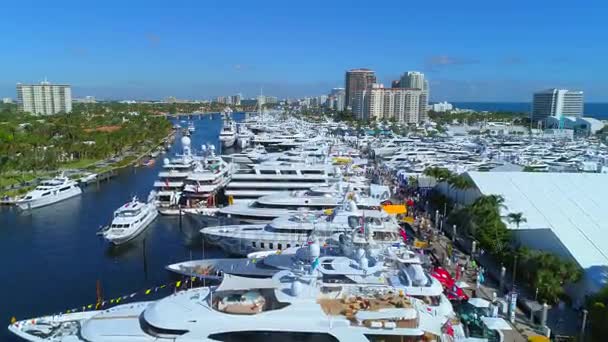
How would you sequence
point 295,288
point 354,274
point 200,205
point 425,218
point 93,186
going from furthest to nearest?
point 93,186, point 200,205, point 425,218, point 354,274, point 295,288

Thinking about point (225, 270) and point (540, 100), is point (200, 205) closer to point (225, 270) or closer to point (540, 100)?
point (225, 270)

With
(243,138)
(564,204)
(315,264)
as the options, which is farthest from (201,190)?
(243,138)

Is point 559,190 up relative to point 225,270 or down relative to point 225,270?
up

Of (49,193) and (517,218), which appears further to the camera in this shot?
(49,193)

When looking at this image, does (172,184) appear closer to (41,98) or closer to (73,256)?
(73,256)

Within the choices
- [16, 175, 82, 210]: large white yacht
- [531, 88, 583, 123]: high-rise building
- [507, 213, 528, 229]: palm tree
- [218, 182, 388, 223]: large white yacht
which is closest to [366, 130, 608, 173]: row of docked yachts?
[218, 182, 388, 223]: large white yacht

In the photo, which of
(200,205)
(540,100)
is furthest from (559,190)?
(540,100)

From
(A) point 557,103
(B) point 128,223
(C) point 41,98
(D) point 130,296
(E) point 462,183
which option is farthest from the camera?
(C) point 41,98

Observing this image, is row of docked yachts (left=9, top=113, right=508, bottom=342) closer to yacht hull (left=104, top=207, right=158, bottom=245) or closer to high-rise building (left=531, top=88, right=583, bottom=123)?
yacht hull (left=104, top=207, right=158, bottom=245)
